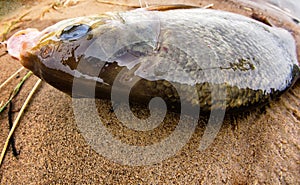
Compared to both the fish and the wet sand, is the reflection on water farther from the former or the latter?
the fish

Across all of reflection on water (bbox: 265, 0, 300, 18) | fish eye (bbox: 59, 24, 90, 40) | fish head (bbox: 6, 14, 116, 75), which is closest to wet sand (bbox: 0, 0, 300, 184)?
fish head (bbox: 6, 14, 116, 75)

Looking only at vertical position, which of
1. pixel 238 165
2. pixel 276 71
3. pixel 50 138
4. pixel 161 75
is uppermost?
pixel 161 75

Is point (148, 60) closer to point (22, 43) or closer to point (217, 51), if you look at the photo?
point (217, 51)

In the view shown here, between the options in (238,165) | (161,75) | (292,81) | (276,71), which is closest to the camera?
(161,75)

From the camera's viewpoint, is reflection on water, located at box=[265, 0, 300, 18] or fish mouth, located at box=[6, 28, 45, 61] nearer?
fish mouth, located at box=[6, 28, 45, 61]

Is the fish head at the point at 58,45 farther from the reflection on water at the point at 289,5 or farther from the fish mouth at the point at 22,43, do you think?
the reflection on water at the point at 289,5

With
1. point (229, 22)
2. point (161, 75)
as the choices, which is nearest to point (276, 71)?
point (229, 22)

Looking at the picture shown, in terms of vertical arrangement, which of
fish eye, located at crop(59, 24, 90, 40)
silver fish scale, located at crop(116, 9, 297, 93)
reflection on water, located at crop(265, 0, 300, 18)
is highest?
fish eye, located at crop(59, 24, 90, 40)

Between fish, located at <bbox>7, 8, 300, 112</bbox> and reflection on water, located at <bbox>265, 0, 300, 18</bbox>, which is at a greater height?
fish, located at <bbox>7, 8, 300, 112</bbox>

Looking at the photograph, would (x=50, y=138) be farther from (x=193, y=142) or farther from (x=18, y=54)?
(x=193, y=142)
